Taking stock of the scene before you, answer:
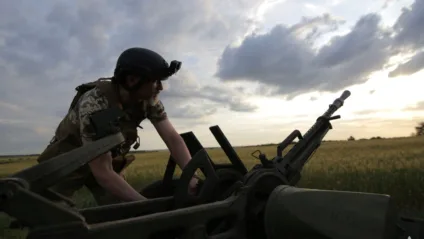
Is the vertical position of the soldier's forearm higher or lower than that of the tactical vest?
lower

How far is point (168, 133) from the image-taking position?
4.39 metres

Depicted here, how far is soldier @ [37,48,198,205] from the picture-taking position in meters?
3.38

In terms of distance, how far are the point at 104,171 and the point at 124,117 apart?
490 mm

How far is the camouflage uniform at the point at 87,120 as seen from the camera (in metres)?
3.67

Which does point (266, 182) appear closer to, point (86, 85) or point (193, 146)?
point (193, 146)

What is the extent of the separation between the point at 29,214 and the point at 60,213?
0.43 ft

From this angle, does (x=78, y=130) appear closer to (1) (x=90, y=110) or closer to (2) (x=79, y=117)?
(2) (x=79, y=117)

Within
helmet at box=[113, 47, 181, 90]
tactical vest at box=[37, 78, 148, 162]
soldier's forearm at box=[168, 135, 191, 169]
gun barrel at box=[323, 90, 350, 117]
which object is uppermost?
helmet at box=[113, 47, 181, 90]

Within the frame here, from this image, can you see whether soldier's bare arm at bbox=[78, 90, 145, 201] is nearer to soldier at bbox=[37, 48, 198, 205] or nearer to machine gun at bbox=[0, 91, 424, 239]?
soldier at bbox=[37, 48, 198, 205]

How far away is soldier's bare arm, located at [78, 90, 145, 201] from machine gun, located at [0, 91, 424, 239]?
0.29 m

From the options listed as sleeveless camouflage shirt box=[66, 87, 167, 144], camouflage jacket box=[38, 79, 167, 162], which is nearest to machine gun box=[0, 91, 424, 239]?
sleeveless camouflage shirt box=[66, 87, 167, 144]

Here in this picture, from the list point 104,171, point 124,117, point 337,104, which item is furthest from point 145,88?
point 337,104

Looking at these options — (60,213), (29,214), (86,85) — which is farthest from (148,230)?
(86,85)

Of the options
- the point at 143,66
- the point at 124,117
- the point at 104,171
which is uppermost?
the point at 143,66
